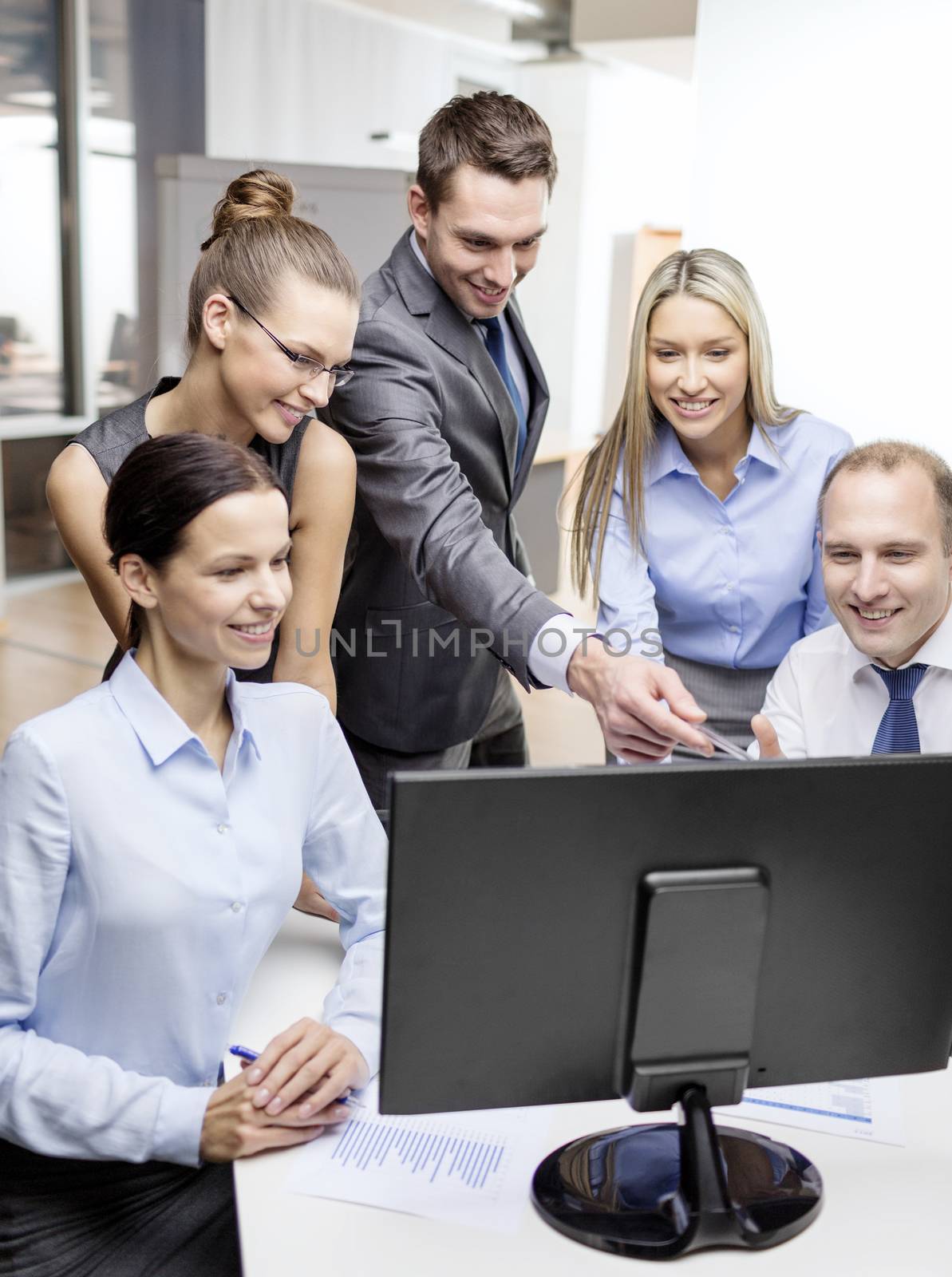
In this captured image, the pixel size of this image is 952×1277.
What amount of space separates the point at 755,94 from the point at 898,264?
19.0 inches

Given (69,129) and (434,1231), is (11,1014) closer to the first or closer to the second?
(434,1231)

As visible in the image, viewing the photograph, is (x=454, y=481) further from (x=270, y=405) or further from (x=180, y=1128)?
(x=180, y=1128)

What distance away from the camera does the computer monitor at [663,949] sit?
102cm

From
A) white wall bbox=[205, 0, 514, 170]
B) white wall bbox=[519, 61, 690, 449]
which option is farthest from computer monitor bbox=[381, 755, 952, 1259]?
white wall bbox=[519, 61, 690, 449]

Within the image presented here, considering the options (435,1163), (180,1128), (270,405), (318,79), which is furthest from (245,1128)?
(318,79)

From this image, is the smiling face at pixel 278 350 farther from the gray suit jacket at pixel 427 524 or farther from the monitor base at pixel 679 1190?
the monitor base at pixel 679 1190

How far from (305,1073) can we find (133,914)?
0.24 meters

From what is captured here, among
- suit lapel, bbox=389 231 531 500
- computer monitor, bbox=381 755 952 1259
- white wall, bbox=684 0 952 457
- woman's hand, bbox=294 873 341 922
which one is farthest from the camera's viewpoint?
white wall, bbox=684 0 952 457

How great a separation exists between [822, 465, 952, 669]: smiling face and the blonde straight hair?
1.31 ft

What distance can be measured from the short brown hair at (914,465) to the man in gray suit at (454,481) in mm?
479

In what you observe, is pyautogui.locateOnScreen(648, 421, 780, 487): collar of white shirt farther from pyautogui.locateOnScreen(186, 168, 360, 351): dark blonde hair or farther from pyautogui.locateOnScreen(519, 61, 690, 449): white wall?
pyautogui.locateOnScreen(519, 61, 690, 449): white wall

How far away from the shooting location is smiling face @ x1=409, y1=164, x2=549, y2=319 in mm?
1882

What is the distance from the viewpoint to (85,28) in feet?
20.1

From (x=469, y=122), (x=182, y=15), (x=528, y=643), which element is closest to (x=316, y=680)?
(x=528, y=643)
